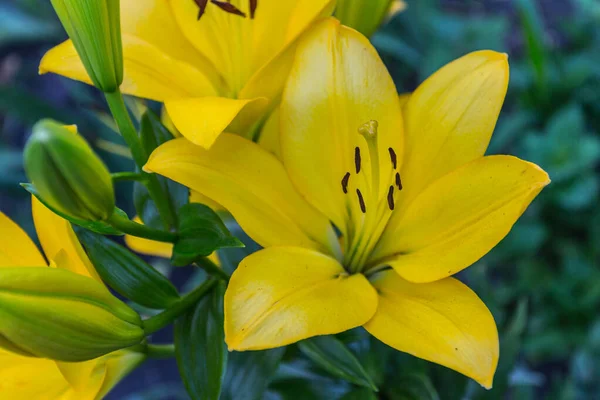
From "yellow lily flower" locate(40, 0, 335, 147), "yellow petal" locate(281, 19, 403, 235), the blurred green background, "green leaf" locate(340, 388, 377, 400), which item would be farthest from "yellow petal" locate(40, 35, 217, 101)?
the blurred green background

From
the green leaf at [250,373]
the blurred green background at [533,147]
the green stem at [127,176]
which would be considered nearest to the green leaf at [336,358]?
the green leaf at [250,373]

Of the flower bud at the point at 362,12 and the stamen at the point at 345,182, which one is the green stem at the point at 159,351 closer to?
the stamen at the point at 345,182

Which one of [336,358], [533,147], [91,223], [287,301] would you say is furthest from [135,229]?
[533,147]

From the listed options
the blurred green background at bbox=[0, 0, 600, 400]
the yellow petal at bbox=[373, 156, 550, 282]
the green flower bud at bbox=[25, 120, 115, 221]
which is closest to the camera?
the green flower bud at bbox=[25, 120, 115, 221]

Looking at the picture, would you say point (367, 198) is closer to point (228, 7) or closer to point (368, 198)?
point (368, 198)

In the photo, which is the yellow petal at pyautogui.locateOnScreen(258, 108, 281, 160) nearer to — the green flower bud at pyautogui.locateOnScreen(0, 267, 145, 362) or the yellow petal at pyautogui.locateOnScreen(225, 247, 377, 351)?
the yellow petal at pyautogui.locateOnScreen(225, 247, 377, 351)

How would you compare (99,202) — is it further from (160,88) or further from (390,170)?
(390,170)
